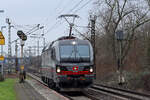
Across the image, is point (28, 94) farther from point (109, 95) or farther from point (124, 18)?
point (124, 18)

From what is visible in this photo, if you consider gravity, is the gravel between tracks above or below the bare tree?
below

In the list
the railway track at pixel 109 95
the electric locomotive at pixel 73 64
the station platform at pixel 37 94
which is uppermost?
the electric locomotive at pixel 73 64

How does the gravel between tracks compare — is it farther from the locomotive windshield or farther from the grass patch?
the locomotive windshield

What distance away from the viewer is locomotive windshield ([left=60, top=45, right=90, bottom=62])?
17.9m

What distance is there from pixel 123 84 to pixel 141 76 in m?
2.44

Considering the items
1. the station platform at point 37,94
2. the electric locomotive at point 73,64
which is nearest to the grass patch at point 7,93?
the station platform at point 37,94

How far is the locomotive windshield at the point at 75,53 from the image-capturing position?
1786 centimetres

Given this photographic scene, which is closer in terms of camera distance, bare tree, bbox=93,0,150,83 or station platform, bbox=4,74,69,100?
station platform, bbox=4,74,69,100

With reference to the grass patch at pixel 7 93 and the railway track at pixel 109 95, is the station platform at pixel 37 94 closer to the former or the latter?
the grass patch at pixel 7 93

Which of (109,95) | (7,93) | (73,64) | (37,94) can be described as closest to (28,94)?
(37,94)

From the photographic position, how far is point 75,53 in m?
18.1

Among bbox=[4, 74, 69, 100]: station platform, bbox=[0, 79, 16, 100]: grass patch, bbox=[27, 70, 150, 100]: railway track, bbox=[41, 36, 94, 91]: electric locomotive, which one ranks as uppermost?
bbox=[41, 36, 94, 91]: electric locomotive

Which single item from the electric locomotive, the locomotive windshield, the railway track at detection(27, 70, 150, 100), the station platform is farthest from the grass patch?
the locomotive windshield

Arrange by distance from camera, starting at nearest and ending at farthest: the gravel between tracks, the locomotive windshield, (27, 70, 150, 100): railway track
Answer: the gravel between tracks
(27, 70, 150, 100): railway track
the locomotive windshield
